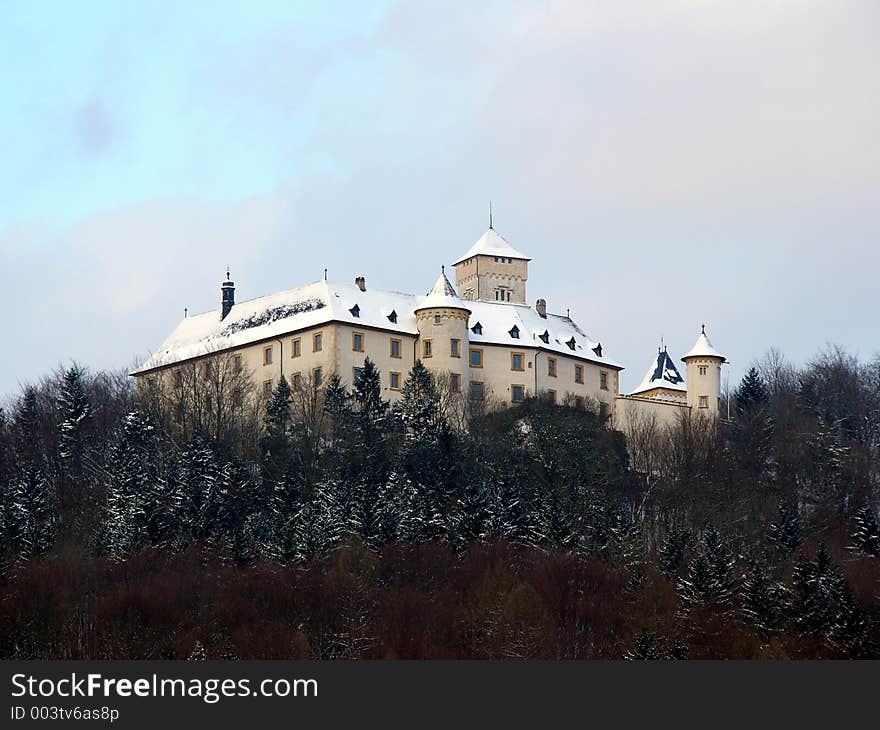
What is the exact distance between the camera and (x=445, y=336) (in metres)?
97.7

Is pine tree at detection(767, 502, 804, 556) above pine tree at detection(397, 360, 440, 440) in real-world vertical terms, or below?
below

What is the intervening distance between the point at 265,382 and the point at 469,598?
28210 mm

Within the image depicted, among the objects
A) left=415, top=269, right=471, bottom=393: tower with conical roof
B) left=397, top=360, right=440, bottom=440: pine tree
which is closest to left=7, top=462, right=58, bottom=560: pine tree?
left=397, top=360, right=440, bottom=440: pine tree

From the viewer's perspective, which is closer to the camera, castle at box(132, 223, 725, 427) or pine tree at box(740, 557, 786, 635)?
pine tree at box(740, 557, 786, 635)

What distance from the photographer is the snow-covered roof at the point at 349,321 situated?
98312mm

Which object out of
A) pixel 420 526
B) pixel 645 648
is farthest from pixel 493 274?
pixel 645 648

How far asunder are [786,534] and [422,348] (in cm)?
2310

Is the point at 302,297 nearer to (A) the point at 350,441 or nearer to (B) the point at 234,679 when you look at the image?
(A) the point at 350,441

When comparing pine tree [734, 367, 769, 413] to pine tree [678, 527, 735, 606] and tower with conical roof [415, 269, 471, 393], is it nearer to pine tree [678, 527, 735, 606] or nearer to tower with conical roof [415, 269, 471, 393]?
tower with conical roof [415, 269, 471, 393]

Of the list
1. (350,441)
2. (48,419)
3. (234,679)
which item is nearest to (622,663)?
(234,679)

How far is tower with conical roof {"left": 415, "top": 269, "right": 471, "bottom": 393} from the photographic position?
318 ft

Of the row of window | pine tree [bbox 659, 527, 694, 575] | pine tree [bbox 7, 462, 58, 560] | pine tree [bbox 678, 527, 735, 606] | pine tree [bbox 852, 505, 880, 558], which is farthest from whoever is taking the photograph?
the row of window

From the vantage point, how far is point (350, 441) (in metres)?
85.2

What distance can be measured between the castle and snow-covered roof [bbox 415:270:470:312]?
0.15 ft
